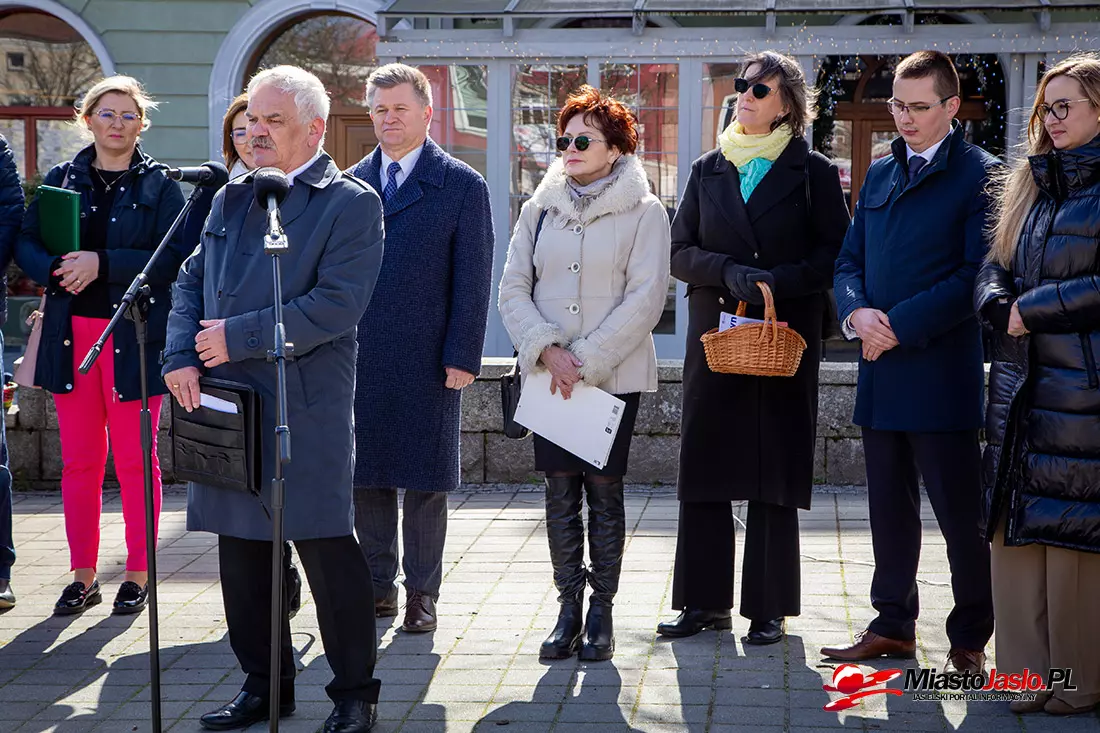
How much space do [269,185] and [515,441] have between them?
4.47m

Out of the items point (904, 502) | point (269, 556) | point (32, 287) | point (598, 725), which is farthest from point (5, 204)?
point (32, 287)

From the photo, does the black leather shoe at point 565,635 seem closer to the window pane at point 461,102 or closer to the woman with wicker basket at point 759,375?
the woman with wicker basket at point 759,375

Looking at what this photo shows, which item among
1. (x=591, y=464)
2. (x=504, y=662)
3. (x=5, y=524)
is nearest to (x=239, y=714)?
(x=504, y=662)

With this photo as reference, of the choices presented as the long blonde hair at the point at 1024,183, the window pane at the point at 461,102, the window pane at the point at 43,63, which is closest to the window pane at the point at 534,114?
the window pane at the point at 461,102

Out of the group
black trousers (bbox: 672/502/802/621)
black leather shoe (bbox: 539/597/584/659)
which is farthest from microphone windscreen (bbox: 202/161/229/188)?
black trousers (bbox: 672/502/802/621)

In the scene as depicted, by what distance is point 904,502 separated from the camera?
4.85m

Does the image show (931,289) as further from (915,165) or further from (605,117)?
(605,117)

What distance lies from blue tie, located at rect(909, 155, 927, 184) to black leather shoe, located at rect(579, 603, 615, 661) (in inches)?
71.4

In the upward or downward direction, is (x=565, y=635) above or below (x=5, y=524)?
below

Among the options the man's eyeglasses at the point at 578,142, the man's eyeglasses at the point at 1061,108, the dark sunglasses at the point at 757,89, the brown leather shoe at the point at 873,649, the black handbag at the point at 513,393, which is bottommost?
the brown leather shoe at the point at 873,649

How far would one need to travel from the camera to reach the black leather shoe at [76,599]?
18.5 feet

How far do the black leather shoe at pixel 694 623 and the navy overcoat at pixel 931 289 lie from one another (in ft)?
3.13

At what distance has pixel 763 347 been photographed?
4.86 m

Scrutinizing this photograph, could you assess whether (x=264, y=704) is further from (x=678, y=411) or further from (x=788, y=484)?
(x=678, y=411)
